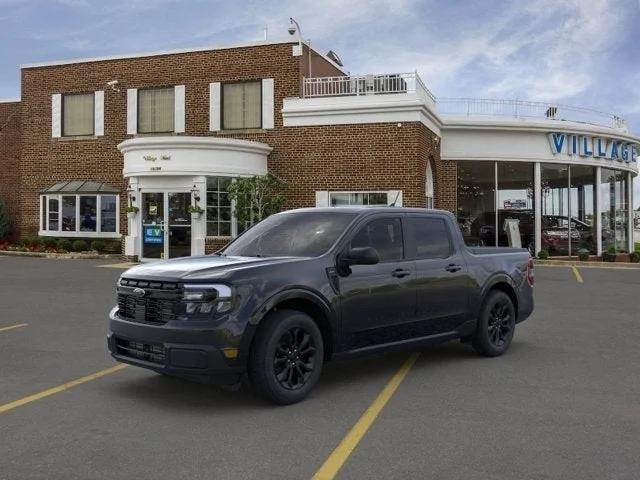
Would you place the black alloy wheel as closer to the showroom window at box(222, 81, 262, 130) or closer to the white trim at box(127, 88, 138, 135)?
the showroom window at box(222, 81, 262, 130)

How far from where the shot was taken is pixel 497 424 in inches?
198

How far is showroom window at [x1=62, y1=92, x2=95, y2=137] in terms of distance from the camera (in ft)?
81.4

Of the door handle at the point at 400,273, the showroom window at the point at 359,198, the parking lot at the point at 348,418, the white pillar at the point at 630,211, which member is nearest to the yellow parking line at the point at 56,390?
the parking lot at the point at 348,418

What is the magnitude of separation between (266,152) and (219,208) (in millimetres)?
2560

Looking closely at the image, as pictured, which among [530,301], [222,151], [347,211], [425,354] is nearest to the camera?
[347,211]

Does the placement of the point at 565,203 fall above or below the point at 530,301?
above

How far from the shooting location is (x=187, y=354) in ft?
17.1

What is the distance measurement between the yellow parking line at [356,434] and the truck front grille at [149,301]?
1732mm

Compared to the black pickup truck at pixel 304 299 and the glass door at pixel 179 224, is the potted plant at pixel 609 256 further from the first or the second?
the black pickup truck at pixel 304 299

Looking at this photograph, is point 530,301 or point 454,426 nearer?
point 454,426

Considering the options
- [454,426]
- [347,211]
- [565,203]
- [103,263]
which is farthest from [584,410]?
[565,203]

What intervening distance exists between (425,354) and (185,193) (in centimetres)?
1415

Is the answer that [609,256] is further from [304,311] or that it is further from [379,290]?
[304,311]

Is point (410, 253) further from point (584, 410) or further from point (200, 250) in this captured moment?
point (200, 250)
